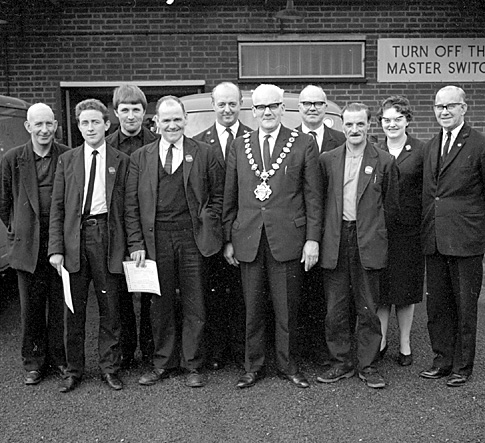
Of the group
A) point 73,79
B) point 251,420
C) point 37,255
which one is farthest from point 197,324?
point 73,79

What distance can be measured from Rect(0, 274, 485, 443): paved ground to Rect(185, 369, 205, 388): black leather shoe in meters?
0.06

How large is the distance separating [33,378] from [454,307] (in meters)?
A: 3.00

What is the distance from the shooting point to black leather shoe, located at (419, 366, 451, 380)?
15.7 ft

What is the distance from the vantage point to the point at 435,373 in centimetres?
478

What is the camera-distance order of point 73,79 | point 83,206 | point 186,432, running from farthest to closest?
point 73,79
point 83,206
point 186,432

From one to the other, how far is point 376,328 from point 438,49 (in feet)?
21.5

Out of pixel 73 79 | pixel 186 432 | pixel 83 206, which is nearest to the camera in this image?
pixel 186 432

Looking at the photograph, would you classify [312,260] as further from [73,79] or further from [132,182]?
[73,79]

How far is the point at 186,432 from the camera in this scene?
3.92 meters

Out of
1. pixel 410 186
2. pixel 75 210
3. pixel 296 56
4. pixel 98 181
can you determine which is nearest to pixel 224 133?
pixel 98 181

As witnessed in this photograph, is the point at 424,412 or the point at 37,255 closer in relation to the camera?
the point at 424,412

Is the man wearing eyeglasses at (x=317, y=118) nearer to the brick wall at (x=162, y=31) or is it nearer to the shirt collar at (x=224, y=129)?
the shirt collar at (x=224, y=129)

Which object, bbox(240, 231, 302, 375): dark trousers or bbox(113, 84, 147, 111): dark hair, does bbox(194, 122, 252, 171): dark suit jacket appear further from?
bbox(240, 231, 302, 375): dark trousers

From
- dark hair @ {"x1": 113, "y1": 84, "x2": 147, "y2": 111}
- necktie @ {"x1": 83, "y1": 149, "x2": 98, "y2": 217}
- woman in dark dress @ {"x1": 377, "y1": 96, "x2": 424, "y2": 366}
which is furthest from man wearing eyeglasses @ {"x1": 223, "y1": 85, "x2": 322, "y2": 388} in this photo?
necktie @ {"x1": 83, "y1": 149, "x2": 98, "y2": 217}
